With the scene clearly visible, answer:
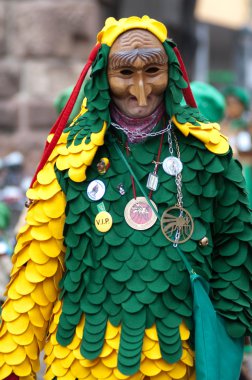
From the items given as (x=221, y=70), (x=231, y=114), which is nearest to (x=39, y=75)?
A: (x=231, y=114)

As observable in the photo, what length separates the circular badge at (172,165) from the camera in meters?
3.35

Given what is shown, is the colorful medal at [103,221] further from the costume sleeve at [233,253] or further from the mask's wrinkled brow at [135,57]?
the mask's wrinkled brow at [135,57]

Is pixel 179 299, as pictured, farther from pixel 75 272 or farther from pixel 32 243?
pixel 32 243

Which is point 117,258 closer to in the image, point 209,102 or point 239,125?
point 209,102

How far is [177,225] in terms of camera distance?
329 centimetres

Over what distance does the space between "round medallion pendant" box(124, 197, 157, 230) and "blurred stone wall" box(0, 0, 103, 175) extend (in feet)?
14.8

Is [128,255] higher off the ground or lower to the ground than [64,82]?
higher

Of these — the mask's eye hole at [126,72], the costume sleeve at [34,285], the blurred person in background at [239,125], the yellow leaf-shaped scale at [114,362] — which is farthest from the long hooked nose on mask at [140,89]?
the blurred person in background at [239,125]

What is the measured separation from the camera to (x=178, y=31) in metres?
12.0

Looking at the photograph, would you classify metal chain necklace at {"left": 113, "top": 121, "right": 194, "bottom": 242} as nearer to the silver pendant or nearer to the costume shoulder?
the silver pendant

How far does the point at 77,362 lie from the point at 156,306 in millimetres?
367

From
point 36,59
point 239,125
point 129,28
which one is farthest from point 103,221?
point 239,125

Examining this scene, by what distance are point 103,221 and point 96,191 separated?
12 centimetres

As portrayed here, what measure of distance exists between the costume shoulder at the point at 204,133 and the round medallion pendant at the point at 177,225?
0.91ft
